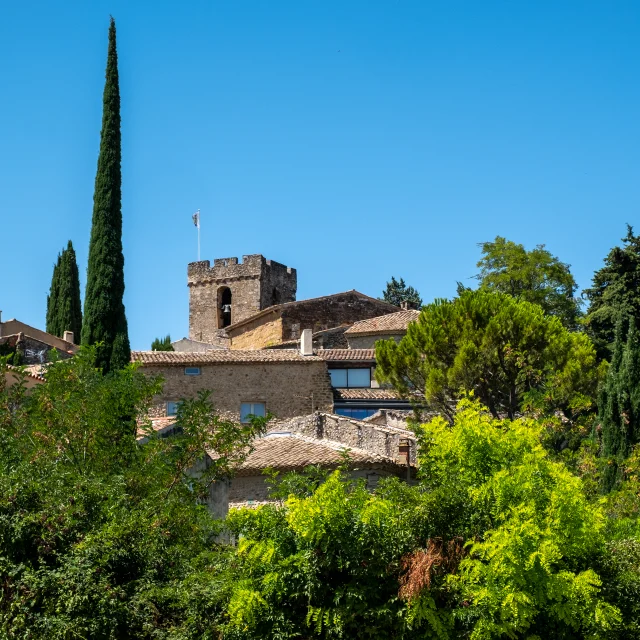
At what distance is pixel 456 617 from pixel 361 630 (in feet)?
3.80

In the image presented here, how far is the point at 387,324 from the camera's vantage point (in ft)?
152

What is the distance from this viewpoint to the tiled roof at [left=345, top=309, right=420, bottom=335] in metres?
45.5

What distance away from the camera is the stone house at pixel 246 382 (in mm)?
37562

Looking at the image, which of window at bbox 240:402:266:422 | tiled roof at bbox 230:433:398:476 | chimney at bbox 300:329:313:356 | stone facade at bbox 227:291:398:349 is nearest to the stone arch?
stone facade at bbox 227:291:398:349

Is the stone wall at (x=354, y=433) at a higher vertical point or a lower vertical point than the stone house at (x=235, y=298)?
lower

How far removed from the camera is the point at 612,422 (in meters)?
29.7

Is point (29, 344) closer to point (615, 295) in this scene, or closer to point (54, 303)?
point (54, 303)

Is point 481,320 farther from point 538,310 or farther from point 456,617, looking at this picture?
point 456,617

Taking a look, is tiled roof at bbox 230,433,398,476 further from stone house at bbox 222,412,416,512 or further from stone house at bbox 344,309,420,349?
stone house at bbox 344,309,420,349

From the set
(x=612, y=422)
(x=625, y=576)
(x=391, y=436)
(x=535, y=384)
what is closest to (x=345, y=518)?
(x=625, y=576)

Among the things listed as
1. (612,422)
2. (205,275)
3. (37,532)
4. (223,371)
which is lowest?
(37,532)

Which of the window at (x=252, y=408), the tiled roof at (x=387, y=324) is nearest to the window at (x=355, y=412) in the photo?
the window at (x=252, y=408)

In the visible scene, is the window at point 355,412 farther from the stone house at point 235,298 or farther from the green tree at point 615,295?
the stone house at point 235,298

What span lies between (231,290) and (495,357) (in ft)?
128
